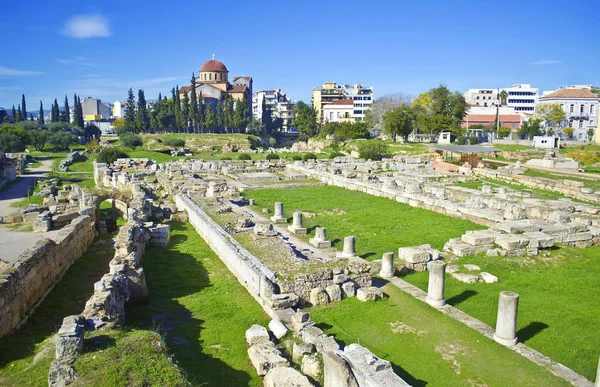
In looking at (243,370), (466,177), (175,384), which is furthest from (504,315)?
(466,177)

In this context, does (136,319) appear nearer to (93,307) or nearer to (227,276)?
(93,307)

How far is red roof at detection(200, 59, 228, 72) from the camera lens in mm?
97000

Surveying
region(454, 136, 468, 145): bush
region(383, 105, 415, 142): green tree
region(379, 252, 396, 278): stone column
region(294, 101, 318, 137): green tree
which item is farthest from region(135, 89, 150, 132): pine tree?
region(379, 252, 396, 278): stone column

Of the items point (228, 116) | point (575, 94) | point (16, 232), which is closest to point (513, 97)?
point (575, 94)

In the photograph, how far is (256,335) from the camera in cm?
870

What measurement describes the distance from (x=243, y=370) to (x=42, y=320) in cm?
553

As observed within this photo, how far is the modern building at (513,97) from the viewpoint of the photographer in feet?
343

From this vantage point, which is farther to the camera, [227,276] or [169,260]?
[169,260]

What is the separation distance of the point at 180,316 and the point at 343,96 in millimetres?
99751

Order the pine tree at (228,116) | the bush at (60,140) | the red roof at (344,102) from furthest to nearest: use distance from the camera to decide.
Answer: the red roof at (344,102)
the pine tree at (228,116)
the bush at (60,140)

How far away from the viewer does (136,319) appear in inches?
390

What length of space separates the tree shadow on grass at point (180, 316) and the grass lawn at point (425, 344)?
2.45m

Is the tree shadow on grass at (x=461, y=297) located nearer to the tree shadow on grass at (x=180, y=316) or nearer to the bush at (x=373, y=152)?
the tree shadow on grass at (x=180, y=316)

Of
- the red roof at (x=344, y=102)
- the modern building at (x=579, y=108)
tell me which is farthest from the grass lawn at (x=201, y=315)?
the red roof at (x=344, y=102)
